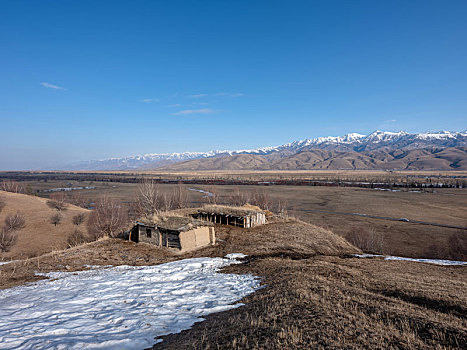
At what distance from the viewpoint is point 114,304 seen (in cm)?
1047

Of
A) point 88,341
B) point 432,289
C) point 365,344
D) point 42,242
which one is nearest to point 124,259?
point 88,341

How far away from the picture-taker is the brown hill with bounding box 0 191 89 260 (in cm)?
3434

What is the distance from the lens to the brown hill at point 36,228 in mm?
34344

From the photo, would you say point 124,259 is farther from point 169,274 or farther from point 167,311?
point 167,311

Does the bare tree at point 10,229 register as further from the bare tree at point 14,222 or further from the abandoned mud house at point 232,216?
the abandoned mud house at point 232,216

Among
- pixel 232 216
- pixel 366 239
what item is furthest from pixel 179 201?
pixel 366 239

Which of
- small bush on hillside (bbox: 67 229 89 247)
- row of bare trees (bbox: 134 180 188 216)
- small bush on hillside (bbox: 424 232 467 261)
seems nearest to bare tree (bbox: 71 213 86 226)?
small bush on hillside (bbox: 67 229 89 247)

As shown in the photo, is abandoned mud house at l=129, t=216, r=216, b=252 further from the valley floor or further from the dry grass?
the dry grass

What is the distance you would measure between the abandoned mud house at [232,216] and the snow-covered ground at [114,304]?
11.9m

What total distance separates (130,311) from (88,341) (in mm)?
2426

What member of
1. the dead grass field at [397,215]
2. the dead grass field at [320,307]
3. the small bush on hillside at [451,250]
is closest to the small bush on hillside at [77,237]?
the dead grass field at [320,307]

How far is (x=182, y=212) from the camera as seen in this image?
30250mm

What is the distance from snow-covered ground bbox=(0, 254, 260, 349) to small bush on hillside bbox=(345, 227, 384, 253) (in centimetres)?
3007

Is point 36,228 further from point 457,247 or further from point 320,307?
point 457,247
